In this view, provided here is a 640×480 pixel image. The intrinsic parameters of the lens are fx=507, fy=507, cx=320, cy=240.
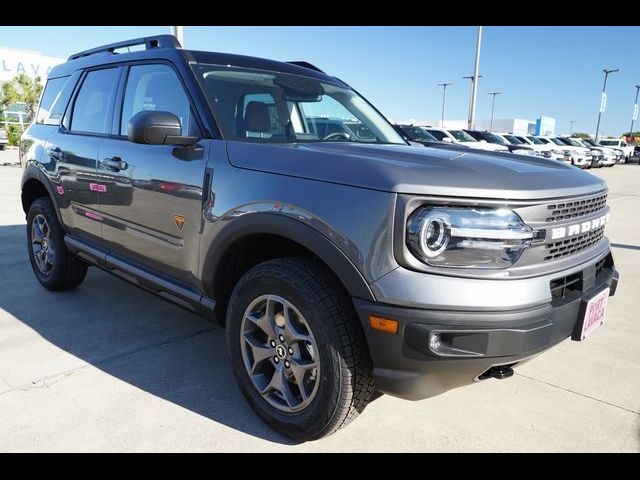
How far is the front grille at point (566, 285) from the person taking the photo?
2.06m

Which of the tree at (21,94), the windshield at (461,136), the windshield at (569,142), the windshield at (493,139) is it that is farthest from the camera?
the tree at (21,94)

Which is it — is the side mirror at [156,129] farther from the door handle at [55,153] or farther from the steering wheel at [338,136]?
the door handle at [55,153]

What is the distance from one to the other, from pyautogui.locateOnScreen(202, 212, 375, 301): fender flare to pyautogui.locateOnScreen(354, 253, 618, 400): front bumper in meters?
0.09

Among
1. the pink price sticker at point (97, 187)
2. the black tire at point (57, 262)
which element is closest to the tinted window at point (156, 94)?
the pink price sticker at point (97, 187)

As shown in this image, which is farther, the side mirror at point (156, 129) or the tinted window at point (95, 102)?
the tinted window at point (95, 102)

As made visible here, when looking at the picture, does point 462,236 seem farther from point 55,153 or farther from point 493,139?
point 493,139

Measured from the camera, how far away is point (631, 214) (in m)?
9.58

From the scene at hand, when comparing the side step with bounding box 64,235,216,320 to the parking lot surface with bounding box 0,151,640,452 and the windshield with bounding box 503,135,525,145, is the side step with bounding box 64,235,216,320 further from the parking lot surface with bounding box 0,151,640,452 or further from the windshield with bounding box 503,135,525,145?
the windshield with bounding box 503,135,525,145

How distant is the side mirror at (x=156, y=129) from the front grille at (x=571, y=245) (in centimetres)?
181

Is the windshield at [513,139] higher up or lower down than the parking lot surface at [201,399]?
higher up

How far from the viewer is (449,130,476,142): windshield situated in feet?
→ 62.6

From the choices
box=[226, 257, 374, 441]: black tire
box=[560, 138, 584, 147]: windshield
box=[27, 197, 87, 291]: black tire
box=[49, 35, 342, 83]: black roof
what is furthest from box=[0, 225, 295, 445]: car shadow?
box=[560, 138, 584, 147]: windshield

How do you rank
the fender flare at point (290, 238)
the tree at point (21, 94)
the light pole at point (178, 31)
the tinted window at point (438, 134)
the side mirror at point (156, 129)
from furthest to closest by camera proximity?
the tree at point (21, 94)
the tinted window at point (438, 134)
the light pole at point (178, 31)
the side mirror at point (156, 129)
the fender flare at point (290, 238)
